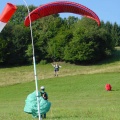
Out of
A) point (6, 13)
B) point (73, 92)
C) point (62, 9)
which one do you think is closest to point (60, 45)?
point (73, 92)

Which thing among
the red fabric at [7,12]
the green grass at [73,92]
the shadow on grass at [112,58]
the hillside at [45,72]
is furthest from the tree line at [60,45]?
the red fabric at [7,12]

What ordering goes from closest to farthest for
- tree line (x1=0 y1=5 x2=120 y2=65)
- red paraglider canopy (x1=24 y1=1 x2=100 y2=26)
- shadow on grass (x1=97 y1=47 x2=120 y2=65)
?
red paraglider canopy (x1=24 y1=1 x2=100 y2=26)
shadow on grass (x1=97 y1=47 x2=120 y2=65)
tree line (x1=0 y1=5 x2=120 y2=65)

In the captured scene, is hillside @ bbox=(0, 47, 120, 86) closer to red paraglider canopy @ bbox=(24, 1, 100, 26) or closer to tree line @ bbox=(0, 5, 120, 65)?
tree line @ bbox=(0, 5, 120, 65)

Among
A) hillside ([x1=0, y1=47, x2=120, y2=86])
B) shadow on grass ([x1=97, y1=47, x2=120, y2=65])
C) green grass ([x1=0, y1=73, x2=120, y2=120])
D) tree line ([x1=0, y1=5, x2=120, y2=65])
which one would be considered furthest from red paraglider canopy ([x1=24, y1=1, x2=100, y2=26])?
shadow on grass ([x1=97, y1=47, x2=120, y2=65])

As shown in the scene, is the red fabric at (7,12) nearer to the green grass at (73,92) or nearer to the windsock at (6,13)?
the windsock at (6,13)

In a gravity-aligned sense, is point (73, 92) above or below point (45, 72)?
below

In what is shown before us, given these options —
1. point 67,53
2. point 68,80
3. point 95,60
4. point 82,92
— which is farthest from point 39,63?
point 82,92

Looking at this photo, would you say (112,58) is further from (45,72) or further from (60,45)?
(45,72)

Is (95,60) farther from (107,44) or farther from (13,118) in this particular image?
(13,118)

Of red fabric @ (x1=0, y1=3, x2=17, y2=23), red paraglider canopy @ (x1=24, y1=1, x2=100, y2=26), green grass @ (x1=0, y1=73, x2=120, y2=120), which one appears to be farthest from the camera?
green grass @ (x1=0, y1=73, x2=120, y2=120)

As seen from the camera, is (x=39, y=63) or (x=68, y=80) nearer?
(x=68, y=80)

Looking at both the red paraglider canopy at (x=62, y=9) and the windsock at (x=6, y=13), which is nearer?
the windsock at (x=6, y=13)

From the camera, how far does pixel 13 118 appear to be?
14.5m

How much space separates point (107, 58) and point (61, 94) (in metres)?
41.5
